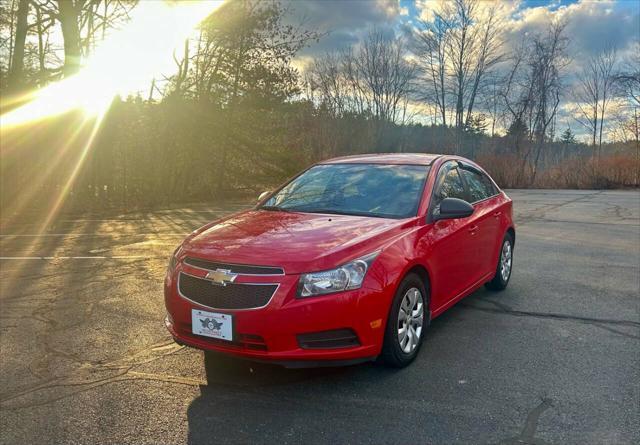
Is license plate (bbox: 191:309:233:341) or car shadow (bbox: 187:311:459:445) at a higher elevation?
license plate (bbox: 191:309:233:341)

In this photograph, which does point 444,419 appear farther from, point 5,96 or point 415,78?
point 415,78

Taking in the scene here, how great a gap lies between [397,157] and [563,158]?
3125 centimetres

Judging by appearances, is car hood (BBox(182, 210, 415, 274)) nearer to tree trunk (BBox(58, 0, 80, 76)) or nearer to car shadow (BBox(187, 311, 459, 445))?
car shadow (BBox(187, 311, 459, 445))

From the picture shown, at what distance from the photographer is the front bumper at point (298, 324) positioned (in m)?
3.32

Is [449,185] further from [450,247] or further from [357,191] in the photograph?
[357,191]

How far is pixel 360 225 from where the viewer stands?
4.05 m

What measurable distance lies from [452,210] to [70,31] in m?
18.2

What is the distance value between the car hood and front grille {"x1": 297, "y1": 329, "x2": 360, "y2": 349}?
43 centimetres

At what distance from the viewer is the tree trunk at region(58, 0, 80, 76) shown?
712 inches

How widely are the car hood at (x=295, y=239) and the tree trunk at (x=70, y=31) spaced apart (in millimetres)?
16549

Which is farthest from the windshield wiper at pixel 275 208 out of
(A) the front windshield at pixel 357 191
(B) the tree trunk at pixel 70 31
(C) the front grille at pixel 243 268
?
(B) the tree trunk at pixel 70 31

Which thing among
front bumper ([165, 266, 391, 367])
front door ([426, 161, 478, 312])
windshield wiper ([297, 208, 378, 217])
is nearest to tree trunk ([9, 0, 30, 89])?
windshield wiper ([297, 208, 378, 217])

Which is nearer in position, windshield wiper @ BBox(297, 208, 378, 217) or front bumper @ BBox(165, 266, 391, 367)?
front bumper @ BBox(165, 266, 391, 367)

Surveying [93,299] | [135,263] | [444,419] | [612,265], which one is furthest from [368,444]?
[612,265]
